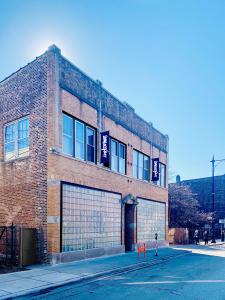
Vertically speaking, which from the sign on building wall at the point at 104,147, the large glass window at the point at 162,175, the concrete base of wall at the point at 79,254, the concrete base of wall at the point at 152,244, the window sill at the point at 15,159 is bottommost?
the concrete base of wall at the point at 152,244

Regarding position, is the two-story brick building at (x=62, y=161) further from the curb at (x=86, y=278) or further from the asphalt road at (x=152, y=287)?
the asphalt road at (x=152, y=287)

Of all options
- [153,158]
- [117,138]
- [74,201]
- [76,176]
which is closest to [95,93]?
[117,138]

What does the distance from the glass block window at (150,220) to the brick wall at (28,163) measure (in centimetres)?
944

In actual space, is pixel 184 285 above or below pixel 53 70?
below

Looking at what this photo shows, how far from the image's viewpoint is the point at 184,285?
992 cm

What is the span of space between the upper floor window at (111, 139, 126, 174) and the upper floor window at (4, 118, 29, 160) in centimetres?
571

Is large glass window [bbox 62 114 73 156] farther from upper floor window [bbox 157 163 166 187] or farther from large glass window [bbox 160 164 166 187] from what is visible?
large glass window [bbox 160 164 166 187]

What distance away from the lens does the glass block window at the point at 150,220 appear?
848 inches

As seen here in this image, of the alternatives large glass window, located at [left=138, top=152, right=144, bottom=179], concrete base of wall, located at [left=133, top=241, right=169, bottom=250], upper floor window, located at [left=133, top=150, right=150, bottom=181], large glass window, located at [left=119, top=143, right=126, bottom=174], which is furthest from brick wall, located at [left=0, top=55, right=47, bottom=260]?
large glass window, located at [left=138, top=152, right=144, bottom=179]

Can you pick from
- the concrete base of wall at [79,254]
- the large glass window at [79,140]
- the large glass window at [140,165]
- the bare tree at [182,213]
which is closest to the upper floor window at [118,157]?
the large glass window at [140,165]

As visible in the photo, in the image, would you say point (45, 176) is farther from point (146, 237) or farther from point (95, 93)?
point (146, 237)

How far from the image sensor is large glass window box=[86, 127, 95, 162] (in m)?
16.4

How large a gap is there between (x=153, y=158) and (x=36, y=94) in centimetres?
1242

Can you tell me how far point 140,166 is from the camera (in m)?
22.5
